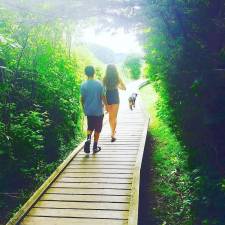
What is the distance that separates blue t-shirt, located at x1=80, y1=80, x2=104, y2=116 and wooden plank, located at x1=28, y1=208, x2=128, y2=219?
2.90 metres

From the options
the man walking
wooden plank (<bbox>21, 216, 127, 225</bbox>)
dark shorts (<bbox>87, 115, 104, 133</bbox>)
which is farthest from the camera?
dark shorts (<bbox>87, 115, 104, 133</bbox>)

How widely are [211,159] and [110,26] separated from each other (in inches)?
115

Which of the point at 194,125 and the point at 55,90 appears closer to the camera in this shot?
the point at 194,125

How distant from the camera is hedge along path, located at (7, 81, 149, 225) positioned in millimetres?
4941

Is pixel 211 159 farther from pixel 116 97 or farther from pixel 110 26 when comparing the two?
pixel 116 97

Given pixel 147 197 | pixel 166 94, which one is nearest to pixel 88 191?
pixel 147 197

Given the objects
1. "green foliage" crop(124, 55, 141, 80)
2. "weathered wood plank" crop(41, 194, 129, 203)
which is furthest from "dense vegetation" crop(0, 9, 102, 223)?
"green foliage" crop(124, 55, 141, 80)

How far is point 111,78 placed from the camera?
8.48 m

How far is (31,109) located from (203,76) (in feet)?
15.7

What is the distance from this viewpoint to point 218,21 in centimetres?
495

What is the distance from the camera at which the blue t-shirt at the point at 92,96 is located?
7.63 metres

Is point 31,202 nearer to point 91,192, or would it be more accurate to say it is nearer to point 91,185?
point 91,192

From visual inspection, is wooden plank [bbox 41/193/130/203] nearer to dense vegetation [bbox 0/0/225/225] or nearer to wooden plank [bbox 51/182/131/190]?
wooden plank [bbox 51/182/131/190]

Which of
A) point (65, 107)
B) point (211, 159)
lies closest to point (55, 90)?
point (65, 107)
